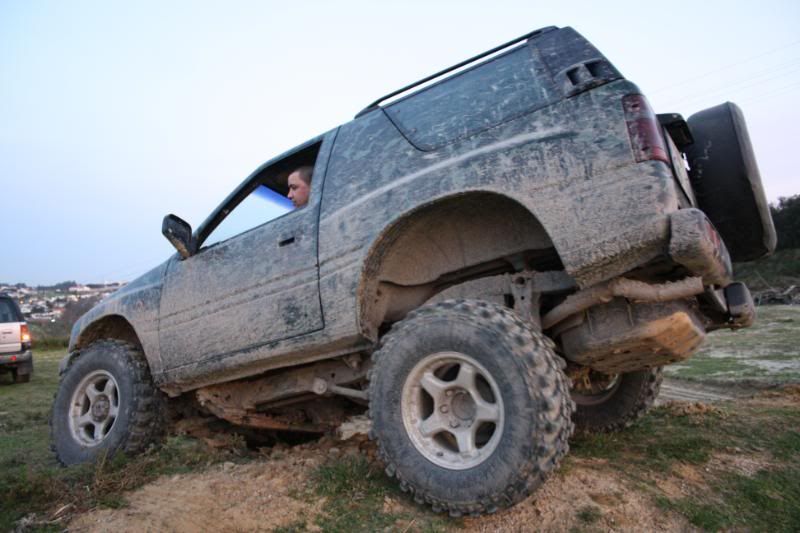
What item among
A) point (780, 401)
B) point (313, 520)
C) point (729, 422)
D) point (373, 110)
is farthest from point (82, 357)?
point (780, 401)

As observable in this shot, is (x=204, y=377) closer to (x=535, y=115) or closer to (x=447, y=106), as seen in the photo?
(x=447, y=106)

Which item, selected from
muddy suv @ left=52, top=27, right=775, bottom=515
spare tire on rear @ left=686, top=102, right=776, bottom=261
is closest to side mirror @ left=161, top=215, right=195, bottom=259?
muddy suv @ left=52, top=27, right=775, bottom=515

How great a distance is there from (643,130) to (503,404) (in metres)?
1.28

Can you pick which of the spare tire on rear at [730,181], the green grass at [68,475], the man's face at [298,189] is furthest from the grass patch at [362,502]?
the spare tire on rear at [730,181]

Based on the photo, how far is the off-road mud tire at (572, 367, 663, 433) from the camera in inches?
132

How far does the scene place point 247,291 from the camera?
10.2 ft

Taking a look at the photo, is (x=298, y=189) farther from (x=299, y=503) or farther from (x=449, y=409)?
(x=299, y=503)

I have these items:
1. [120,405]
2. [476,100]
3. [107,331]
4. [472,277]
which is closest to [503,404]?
[472,277]

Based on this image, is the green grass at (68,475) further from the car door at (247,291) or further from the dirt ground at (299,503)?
the car door at (247,291)

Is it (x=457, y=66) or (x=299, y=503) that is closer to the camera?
(x=299, y=503)

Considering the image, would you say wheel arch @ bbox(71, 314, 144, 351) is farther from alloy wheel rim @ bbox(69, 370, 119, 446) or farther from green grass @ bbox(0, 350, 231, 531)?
green grass @ bbox(0, 350, 231, 531)

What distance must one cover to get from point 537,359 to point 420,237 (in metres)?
1.02

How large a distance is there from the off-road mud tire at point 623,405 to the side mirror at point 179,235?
2883mm

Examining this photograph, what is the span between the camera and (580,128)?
7.21 feet
